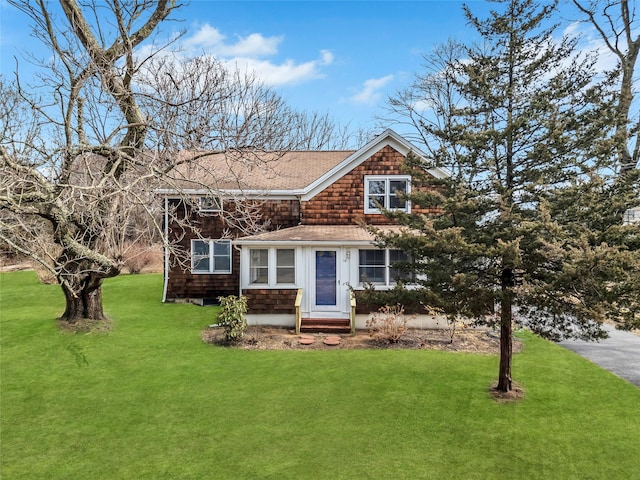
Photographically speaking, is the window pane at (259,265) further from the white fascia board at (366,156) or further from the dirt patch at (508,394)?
the dirt patch at (508,394)

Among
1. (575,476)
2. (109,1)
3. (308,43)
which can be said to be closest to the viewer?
(575,476)

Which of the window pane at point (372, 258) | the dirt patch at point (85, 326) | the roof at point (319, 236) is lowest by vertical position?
the dirt patch at point (85, 326)

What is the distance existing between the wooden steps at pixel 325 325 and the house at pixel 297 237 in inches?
3.9

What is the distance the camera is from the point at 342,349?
1057 centimetres

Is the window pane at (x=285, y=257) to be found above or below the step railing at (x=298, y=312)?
above

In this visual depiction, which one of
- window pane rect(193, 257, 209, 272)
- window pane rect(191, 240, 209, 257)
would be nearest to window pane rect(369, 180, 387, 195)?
window pane rect(191, 240, 209, 257)

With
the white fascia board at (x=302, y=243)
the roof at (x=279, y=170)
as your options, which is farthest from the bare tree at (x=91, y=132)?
the white fascia board at (x=302, y=243)

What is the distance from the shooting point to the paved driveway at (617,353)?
8.96 metres

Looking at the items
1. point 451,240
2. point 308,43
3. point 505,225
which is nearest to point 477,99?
point 505,225

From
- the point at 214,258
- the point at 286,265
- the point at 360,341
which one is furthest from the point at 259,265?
the point at 360,341

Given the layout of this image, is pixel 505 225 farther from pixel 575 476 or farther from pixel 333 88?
pixel 333 88

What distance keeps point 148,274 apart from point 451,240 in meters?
23.4

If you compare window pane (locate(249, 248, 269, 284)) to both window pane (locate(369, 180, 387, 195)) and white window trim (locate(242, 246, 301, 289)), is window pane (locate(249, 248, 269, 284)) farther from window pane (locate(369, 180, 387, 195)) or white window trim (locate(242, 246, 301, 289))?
window pane (locate(369, 180, 387, 195))

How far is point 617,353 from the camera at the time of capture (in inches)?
404
